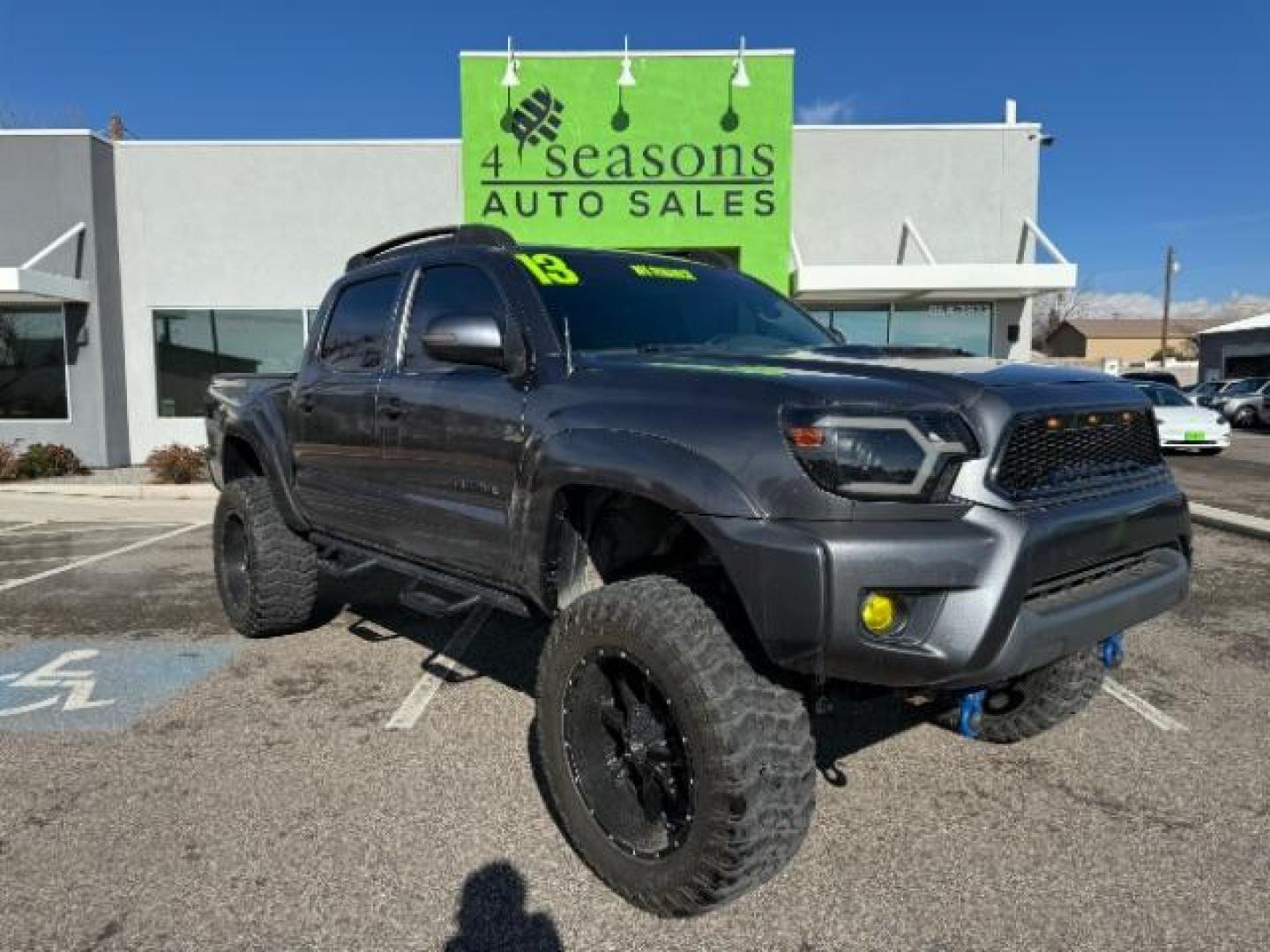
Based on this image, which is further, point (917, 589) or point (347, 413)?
point (347, 413)

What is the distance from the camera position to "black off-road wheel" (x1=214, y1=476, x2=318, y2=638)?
509cm

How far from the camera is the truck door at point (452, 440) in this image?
3297mm

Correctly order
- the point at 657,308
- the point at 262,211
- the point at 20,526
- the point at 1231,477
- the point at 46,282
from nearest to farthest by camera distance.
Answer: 1. the point at 657,308
2. the point at 20,526
3. the point at 46,282
4. the point at 1231,477
5. the point at 262,211

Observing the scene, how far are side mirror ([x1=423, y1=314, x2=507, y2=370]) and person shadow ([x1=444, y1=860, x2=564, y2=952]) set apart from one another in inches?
64.3

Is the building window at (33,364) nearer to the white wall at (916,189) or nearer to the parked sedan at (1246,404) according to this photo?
the white wall at (916,189)

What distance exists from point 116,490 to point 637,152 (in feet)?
28.5

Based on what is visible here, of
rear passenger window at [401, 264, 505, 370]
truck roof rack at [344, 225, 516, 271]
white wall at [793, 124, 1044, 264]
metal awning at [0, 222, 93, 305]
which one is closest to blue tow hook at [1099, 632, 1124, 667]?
rear passenger window at [401, 264, 505, 370]

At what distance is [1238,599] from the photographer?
632 centimetres

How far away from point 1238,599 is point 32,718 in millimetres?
7087

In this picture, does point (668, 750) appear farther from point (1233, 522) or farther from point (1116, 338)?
point (1116, 338)

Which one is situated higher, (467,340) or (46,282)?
(46,282)

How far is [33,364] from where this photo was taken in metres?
15.5

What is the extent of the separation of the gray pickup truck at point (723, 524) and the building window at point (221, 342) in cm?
1269

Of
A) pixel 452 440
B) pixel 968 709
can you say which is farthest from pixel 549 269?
pixel 968 709
